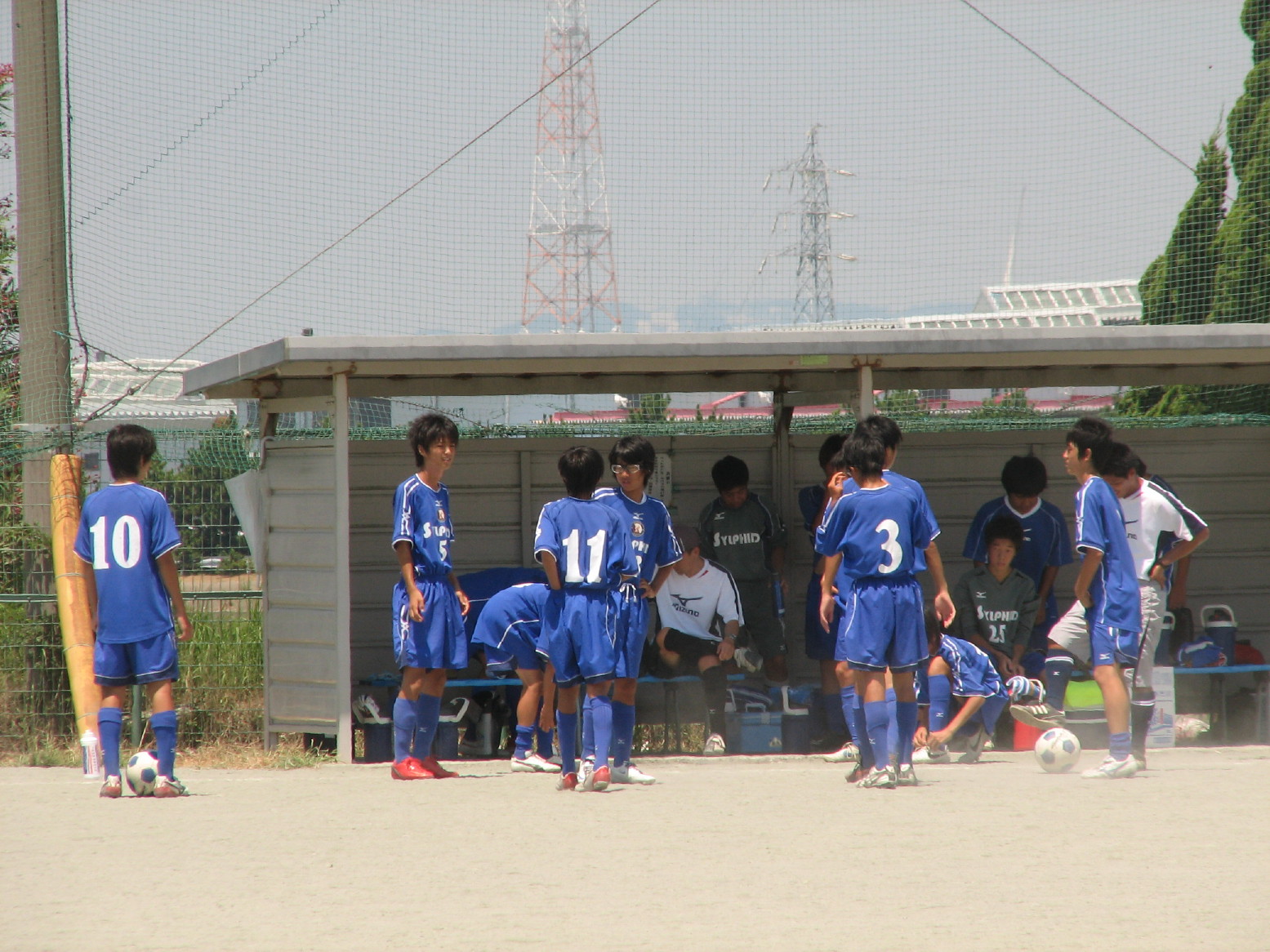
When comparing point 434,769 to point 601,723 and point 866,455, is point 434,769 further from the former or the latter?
point 866,455

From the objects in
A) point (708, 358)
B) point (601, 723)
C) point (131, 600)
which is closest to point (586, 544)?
point (601, 723)

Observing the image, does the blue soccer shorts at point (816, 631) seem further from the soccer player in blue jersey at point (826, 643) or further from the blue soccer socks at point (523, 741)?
the blue soccer socks at point (523, 741)

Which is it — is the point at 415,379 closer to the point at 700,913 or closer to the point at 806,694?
the point at 806,694

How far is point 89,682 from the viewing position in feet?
26.1

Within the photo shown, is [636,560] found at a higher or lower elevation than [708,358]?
lower

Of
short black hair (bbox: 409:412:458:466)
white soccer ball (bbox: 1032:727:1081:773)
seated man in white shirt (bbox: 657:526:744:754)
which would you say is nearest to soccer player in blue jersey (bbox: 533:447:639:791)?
short black hair (bbox: 409:412:458:466)

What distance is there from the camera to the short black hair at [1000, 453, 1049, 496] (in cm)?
837

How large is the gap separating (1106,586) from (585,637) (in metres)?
2.73

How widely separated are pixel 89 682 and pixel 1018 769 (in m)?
5.50

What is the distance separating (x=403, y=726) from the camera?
695cm

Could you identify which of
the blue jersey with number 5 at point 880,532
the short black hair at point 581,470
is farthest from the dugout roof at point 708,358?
the blue jersey with number 5 at point 880,532

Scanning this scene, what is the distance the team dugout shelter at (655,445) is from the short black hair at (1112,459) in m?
0.95

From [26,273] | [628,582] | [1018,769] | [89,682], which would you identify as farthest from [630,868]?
[26,273]

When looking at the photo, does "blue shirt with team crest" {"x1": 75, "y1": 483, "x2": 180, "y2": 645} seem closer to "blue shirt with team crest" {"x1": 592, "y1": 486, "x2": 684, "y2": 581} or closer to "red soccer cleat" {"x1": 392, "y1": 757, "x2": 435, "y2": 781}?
"red soccer cleat" {"x1": 392, "y1": 757, "x2": 435, "y2": 781}
